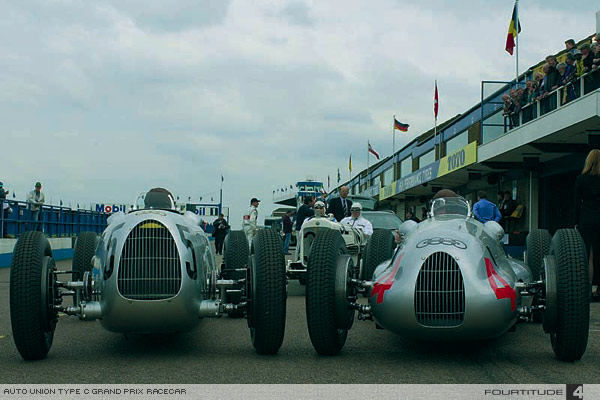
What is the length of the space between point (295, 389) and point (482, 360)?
1.59 m

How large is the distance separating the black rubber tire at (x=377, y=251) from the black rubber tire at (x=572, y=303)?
101 inches

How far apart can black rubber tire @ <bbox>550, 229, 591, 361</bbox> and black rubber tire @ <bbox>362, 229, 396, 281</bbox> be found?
257cm

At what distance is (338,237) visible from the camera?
5633 millimetres

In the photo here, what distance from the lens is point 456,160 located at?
2369cm

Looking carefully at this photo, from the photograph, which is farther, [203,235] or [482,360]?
[203,235]

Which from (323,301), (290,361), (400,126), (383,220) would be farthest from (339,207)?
(400,126)

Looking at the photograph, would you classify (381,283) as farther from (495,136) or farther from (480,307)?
(495,136)

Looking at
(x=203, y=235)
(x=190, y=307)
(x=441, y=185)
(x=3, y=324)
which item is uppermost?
(x=441, y=185)

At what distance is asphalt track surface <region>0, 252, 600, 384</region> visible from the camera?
4.41 metres

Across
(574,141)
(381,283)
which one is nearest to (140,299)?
(381,283)

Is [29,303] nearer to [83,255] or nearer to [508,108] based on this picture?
[83,255]

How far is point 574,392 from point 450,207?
2406mm

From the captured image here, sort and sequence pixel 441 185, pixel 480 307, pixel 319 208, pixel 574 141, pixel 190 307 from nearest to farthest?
pixel 480 307 < pixel 190 307 < pixel 319 208 < pixel 574 141 < pixel 441 185

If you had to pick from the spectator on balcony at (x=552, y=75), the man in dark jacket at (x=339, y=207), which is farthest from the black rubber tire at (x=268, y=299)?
the spectator on balcony at (x=552, y=75)
